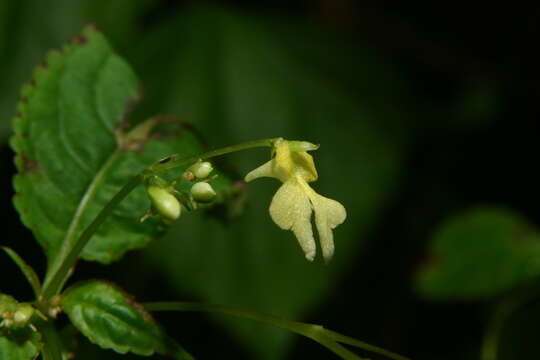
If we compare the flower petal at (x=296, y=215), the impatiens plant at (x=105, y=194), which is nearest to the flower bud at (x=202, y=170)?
the impatiens plant at (x=105, y=194)

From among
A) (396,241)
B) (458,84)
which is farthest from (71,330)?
(458,84)

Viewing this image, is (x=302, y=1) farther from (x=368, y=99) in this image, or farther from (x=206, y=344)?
(x=206, y=344)

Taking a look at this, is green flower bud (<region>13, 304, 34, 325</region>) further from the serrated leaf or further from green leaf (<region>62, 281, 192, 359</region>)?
the serrated leaf

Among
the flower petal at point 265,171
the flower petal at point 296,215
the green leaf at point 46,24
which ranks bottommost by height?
the flower petal at point 296,215

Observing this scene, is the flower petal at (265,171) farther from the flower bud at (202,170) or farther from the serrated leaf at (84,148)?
the serrated leaf at (84,148)

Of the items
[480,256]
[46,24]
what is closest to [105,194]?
[46,24]

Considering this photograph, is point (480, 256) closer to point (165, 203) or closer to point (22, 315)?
point (165, 203)

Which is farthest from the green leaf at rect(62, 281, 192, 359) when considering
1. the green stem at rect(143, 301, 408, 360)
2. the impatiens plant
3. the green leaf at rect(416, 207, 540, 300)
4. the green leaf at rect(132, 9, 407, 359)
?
the green leaf at rect(416, 207, 540, 300)

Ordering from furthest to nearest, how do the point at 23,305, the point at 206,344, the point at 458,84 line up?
the point at 458,84, the point at 206,344, the point at 23,305
